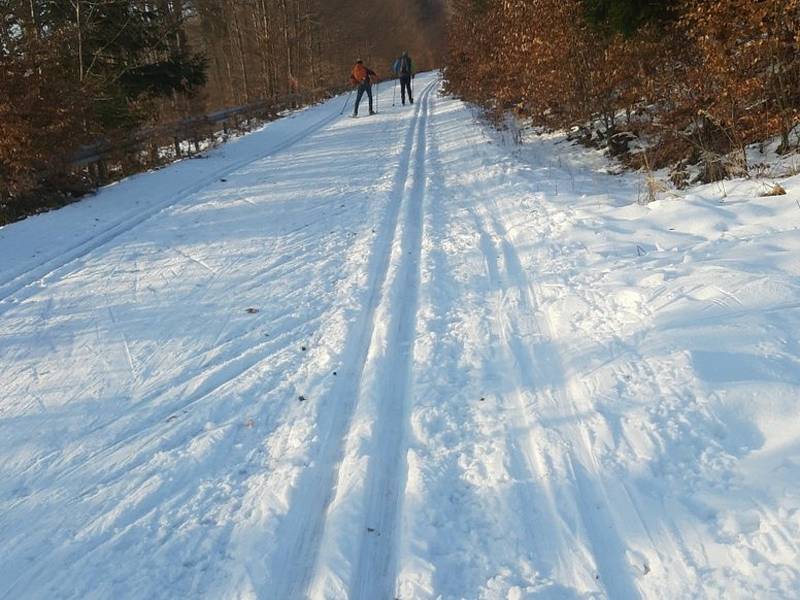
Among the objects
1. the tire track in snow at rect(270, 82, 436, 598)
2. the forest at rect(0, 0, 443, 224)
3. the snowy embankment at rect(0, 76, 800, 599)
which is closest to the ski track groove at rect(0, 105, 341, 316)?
the snowy embankment at rect(0, 76, 800, 599)

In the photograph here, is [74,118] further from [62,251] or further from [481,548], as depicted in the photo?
[481,548]

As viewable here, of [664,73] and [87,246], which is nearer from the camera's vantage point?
[87,246]

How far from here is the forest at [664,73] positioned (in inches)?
231

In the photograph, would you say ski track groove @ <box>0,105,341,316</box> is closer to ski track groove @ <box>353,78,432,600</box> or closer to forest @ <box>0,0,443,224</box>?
forest @ <box>0,0,443,224</box>

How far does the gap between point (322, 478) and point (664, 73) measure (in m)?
7.46

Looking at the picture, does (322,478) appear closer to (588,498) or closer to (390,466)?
(390,466)

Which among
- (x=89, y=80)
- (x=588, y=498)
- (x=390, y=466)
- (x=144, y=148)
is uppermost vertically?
(x=89, y=80)

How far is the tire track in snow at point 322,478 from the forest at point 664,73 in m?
4.81

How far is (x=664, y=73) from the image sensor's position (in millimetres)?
7426

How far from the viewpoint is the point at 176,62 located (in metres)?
14.7

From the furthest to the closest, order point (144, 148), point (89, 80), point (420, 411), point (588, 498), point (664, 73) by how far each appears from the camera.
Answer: point (144, 148)
point (89, 80)
point (664, 73)
point (420, 411)
point (588, 498)

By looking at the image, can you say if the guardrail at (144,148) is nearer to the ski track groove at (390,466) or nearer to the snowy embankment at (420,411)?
the snowy embankment at (420,411)

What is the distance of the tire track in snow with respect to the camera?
2334mm

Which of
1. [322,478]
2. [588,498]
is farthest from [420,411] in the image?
[588,498]
